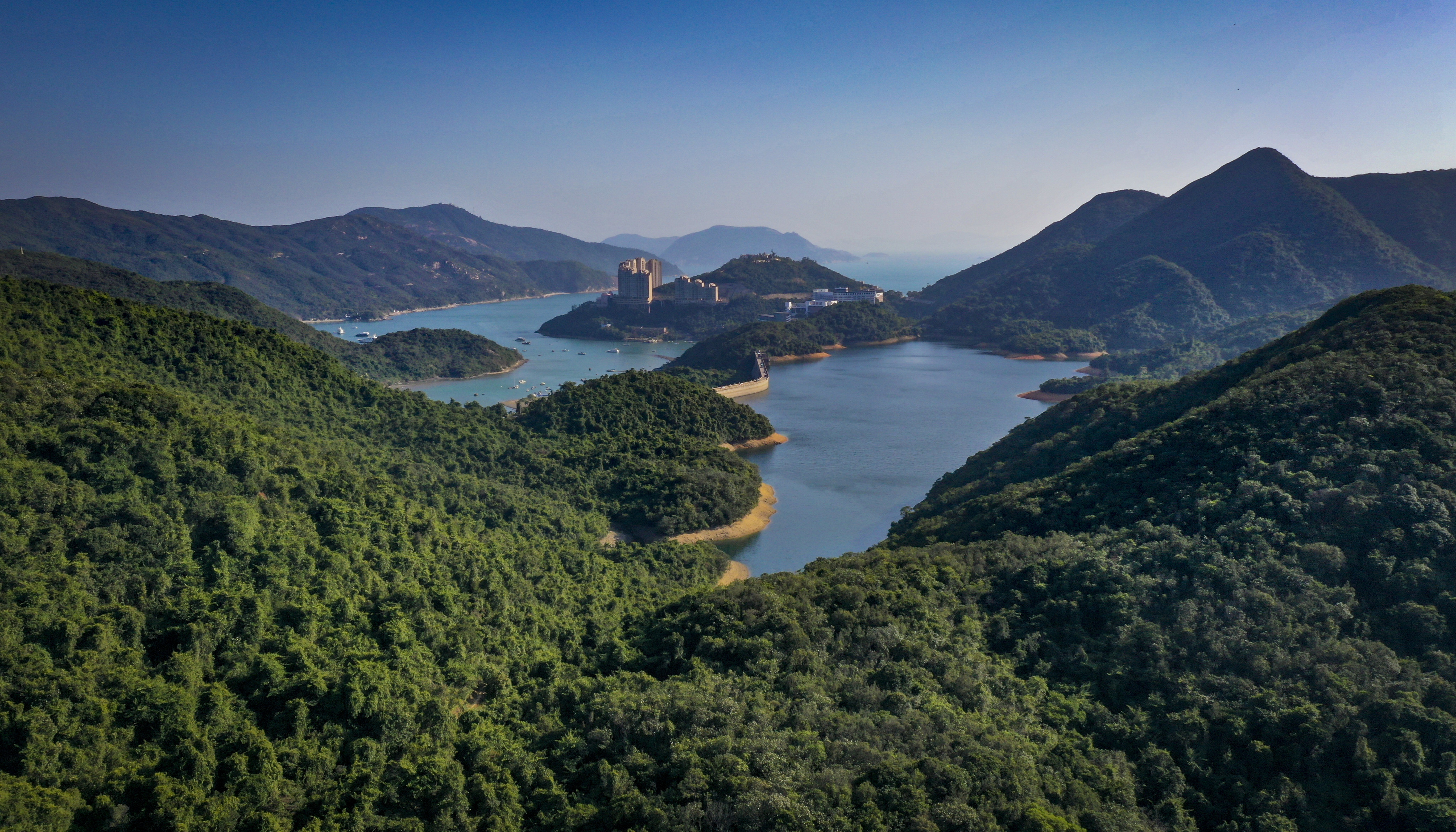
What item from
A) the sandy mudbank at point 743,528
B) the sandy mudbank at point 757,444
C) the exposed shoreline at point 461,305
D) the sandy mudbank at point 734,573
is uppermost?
the exposed shoreline at point 461,305

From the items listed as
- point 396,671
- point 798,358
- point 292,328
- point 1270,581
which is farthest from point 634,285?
point 1270,581

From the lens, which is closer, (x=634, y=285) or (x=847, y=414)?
(x=847, y=414)

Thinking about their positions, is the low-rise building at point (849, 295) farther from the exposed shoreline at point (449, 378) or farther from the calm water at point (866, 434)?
the exposed shoreline at point (449, 378)

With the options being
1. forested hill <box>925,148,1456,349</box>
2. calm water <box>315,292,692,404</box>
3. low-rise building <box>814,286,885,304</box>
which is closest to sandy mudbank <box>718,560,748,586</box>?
calm water <box>315,292,692,404</box>

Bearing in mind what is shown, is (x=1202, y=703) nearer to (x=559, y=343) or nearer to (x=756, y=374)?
(x=756, y=374)

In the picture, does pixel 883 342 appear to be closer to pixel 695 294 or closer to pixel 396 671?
pixel 695 294

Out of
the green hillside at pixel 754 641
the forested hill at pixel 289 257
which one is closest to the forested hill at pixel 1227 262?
the green hillside at pixel 754 641
